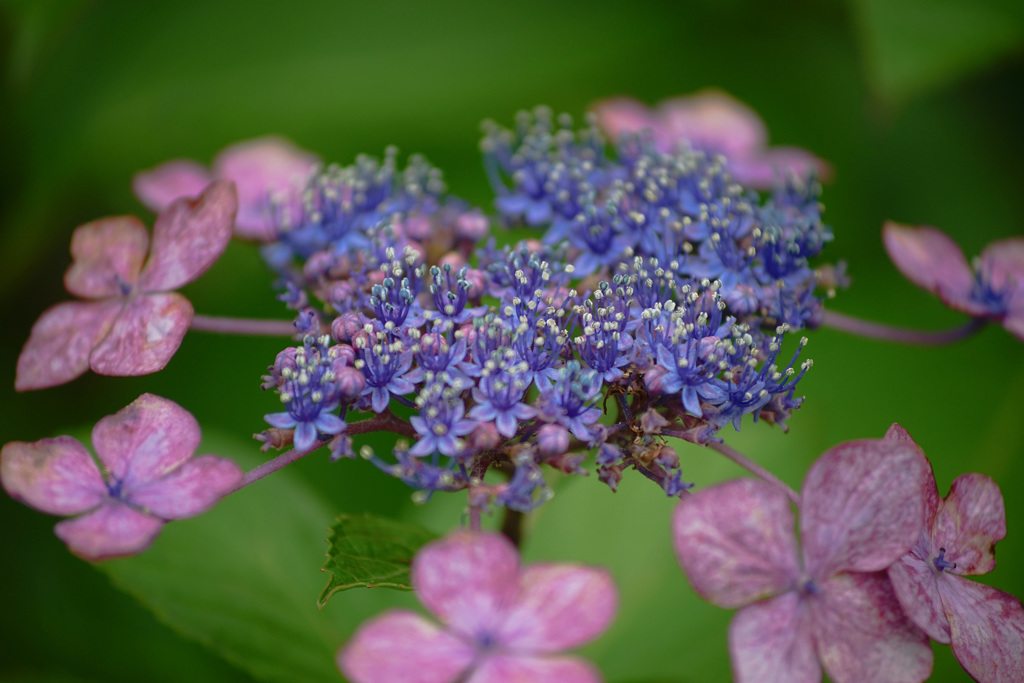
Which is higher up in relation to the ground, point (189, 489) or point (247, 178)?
point (247, 178)

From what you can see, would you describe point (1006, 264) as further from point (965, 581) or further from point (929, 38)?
point (965, 581)

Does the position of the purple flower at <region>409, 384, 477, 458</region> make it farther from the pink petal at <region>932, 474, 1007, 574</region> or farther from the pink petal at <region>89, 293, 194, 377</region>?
the pink petal at <region>932, 474, 1007, 574</region>

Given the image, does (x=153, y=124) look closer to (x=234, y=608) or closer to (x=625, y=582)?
(x=234, y=608)

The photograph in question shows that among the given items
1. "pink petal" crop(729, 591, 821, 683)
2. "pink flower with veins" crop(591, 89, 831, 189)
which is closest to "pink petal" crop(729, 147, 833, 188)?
"pink flower with veins" crop(591, 89, 831, 189)

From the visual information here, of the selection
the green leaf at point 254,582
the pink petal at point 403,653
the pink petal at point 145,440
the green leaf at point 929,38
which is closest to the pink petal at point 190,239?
the pink petal at point 145,440

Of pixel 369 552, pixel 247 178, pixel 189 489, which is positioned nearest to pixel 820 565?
pixel 369 552

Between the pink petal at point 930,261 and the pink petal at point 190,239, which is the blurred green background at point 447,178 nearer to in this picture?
the pink petal at point 930,261
